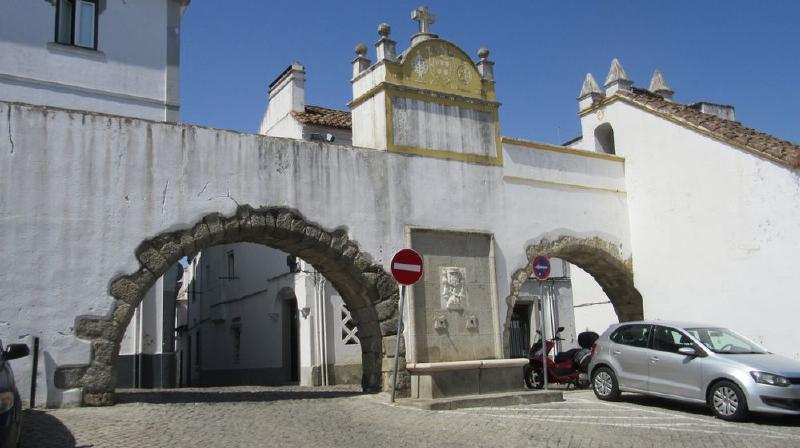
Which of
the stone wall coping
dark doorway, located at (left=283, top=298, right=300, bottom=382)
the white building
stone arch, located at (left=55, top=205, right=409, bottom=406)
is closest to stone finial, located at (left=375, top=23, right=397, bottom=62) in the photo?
the white building

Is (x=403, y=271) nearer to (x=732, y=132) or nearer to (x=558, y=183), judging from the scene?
(x=558, y=183)

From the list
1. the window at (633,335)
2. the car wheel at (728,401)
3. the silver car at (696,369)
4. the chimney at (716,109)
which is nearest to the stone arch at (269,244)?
the silver car at (696,369)

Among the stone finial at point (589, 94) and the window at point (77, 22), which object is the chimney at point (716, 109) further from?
the window at point (77, 22)

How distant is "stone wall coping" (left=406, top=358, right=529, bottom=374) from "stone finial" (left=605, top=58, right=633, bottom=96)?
22.7 ft

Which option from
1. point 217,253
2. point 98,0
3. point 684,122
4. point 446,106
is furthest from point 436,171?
point 217,253

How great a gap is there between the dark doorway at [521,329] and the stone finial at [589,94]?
9102 millimetres

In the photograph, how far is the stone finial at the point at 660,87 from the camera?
18609 mm

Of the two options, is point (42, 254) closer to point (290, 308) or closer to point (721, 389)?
point (721, 389)

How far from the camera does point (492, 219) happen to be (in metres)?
13.7

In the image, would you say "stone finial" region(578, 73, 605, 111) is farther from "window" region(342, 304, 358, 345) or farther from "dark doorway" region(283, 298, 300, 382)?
"dark doorway" region(283, 298, 300, 382)

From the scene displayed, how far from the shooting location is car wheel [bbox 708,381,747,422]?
10.2 m

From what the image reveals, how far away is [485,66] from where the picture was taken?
14.2 m

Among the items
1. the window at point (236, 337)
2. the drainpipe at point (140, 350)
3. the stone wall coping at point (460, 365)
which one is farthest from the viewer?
the window at point (236, 337)

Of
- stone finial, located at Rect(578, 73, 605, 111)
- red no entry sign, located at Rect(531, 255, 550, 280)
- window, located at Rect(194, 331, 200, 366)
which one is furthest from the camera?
window, located at Rect(194, 331, 200, 366)
